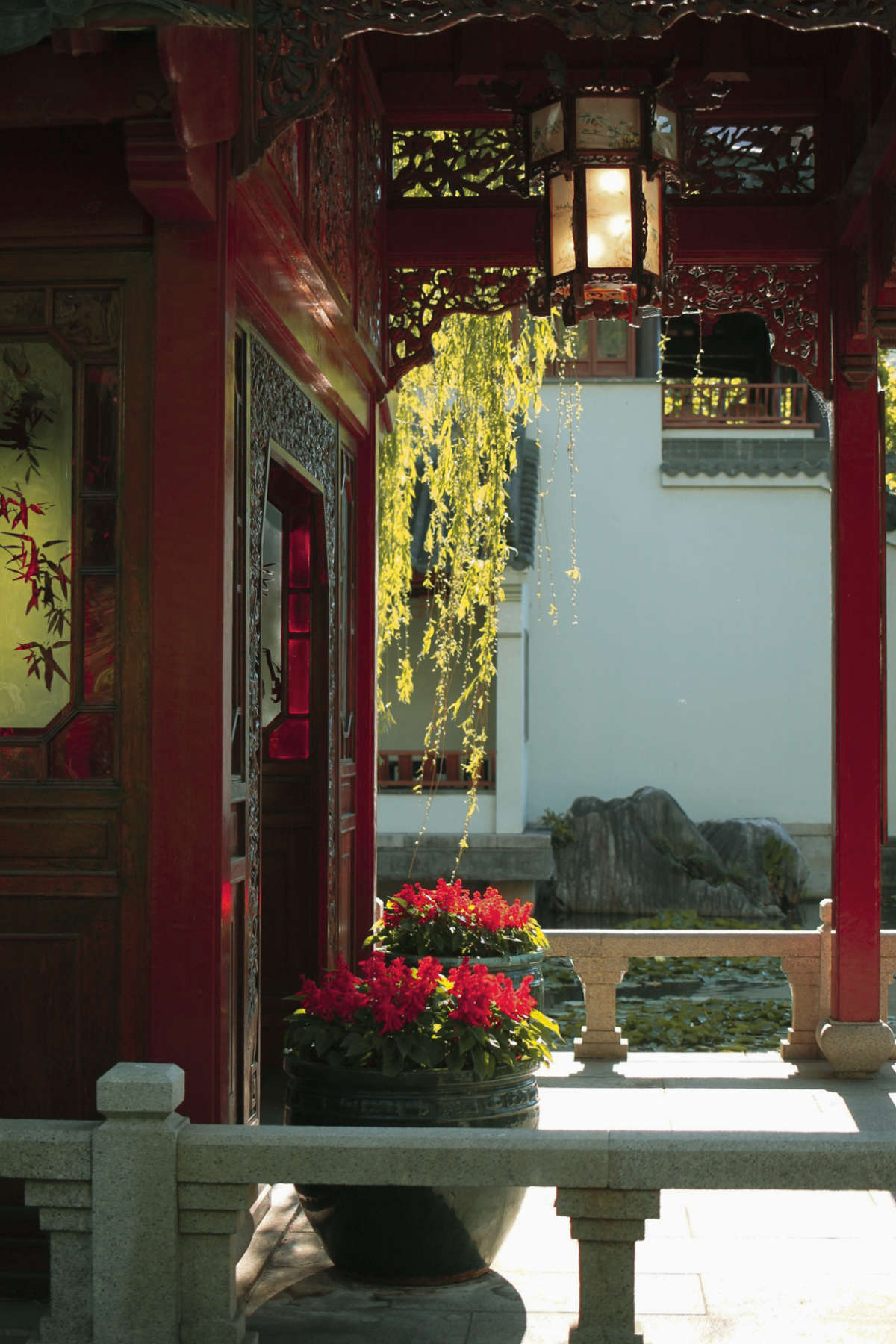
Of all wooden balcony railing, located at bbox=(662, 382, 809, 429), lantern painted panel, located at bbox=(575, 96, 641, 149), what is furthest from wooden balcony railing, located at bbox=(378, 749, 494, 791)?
lantern painted panel, located at bbox=(575, 96, 641, 149)

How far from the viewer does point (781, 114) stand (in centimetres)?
557

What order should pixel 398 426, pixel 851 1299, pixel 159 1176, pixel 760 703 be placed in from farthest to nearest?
pixel 760 703
pixel 398 426
pixel 851 1299
pixel 159 1176

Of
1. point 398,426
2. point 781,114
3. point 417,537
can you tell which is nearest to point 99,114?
point 781,114

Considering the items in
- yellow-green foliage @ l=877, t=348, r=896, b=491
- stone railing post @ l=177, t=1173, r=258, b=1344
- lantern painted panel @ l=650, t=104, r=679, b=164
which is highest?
yellow-green foliage @ l=877, t=348, r=896, b=491

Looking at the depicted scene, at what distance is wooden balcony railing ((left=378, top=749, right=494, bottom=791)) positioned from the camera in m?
12.5

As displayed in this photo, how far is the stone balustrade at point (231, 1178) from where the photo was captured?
115 inches

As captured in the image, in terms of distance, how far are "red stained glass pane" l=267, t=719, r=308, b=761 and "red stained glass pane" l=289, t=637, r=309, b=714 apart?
0.18 ft

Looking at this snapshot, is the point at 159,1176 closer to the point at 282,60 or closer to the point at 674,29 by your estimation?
the point at 282,60

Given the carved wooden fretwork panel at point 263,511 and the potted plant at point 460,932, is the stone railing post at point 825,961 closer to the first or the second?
the potted plant at point 460,932

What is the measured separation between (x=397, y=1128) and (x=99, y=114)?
2.07m

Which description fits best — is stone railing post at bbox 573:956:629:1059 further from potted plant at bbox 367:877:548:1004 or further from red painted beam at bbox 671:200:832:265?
red painted beam at bbox 671:200:832:265

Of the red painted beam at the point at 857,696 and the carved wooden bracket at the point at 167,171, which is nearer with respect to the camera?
the carved wooden bracket at the point at 167,171

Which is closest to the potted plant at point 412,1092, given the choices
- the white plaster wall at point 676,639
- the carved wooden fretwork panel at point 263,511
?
the carved wooden fretwork panel at point 263,511

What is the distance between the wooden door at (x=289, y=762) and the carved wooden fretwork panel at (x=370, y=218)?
2.05 feet
